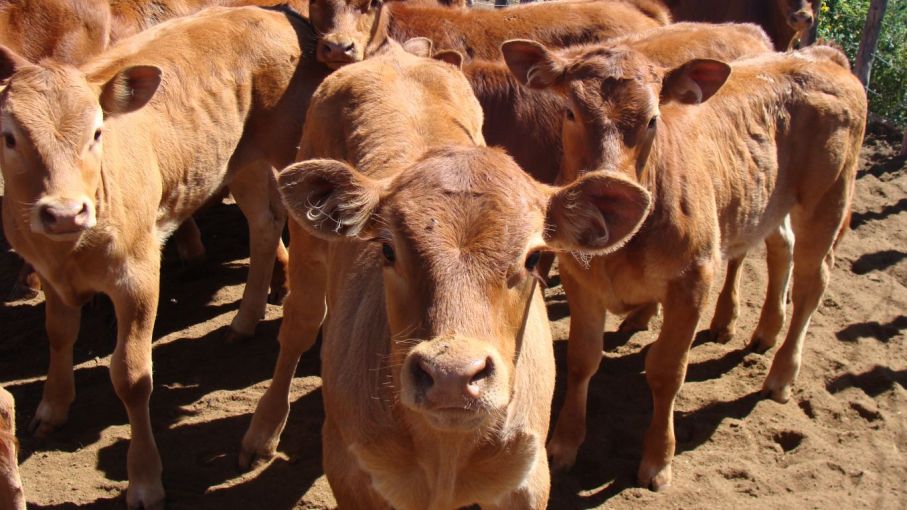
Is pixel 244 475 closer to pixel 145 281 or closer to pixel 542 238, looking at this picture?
pixel 145 281

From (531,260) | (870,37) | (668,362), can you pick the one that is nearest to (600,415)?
(668,362)

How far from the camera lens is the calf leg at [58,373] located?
19.5 ft

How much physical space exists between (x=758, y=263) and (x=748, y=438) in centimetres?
282

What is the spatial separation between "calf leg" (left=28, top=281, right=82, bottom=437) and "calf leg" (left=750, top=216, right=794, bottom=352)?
477 cm

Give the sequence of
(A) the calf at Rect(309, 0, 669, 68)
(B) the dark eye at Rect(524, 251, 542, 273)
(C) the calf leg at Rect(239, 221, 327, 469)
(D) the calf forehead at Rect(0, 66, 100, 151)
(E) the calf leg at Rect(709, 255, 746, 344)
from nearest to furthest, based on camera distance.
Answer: (B) the dark eye at Rect(524, 251, 542, 273)
(D) the calf forehead at Rect(0, 66, 100, 151)
(C) the calf leg at Rect(239, 221, 327, 469)
(E) the calf leg at Rect(709, 255, 746, 344)
(A) the calf at Rect(309, 0, 669, 68)

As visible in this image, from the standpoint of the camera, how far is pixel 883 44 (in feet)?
41.8

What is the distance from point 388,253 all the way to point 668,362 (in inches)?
105

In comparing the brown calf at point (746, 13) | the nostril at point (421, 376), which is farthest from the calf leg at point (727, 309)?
the nostril at point (421, 376)

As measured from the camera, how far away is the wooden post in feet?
35.6

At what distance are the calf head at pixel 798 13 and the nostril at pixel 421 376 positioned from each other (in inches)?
331

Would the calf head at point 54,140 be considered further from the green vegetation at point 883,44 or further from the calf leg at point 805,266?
the green vegetation at point 883,44

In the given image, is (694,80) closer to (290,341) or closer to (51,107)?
(290,341)

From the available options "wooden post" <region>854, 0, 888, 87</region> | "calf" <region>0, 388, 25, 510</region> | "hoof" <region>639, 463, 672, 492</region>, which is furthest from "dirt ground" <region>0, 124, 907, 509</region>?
"wooden post" <region>854, 0, 888, 87</region>

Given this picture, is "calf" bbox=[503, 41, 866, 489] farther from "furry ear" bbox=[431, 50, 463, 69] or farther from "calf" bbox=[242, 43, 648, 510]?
"calf" bbox=[242, 43, 648, 510]
